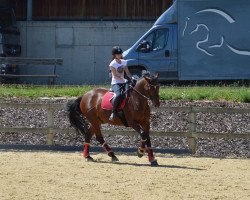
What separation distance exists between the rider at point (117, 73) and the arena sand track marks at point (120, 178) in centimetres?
130

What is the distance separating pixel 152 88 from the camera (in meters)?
15.3

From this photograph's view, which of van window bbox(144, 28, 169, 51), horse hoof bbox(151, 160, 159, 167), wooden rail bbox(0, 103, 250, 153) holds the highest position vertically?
van window bbox(144, 28, 169, 51)

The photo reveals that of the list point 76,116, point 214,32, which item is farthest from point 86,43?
point 76,116

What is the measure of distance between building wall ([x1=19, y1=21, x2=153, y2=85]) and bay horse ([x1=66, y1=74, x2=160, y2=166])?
2052cm

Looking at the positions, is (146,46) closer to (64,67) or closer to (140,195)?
(64,67)

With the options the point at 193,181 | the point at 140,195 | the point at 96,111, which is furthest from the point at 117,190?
the point at 96,111

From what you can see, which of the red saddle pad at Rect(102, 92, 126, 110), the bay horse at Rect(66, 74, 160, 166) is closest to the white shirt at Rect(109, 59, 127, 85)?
the bay horse at Rect(66, 74, 160, 166)

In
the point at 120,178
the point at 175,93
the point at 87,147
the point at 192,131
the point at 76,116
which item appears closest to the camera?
the point at 120,178

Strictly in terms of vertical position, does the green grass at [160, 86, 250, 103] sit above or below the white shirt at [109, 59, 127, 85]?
below

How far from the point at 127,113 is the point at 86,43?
22682mm

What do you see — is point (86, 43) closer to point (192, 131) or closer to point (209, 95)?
point (209, 95)

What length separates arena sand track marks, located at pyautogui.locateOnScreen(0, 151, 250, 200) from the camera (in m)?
11.2

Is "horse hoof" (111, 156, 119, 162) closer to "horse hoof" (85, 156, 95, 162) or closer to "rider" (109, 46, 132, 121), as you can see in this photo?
"horse hoof" (85, 156, 95, 162)

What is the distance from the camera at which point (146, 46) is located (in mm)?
28344
